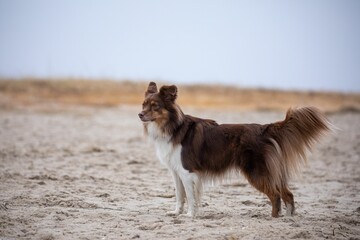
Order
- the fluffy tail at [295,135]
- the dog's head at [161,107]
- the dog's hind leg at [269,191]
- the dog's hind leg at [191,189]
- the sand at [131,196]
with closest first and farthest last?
the sand at [131,196], the dog's hind leg at [269,191], the fluffy tail at [295,135], the dog's hind leg at [191,189], the dog's head at [161,107]

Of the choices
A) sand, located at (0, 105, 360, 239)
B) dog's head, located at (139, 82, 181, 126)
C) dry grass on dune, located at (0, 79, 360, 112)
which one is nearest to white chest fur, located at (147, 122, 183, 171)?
dog's head, located at (139, 82, 181, 126)

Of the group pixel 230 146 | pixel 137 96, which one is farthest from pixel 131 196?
pixel 137 96

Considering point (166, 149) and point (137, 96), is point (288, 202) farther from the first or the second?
point (137, 96)

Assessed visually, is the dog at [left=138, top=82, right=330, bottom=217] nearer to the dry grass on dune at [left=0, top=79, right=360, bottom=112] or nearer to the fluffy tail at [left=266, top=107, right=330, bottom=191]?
the fluffy tail at [left=266, top=107, right=330, bottom=191]

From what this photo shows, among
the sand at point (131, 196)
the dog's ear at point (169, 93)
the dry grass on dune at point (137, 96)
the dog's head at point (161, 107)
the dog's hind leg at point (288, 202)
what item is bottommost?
the sand at point (131, 196)

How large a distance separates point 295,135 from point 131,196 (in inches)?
111

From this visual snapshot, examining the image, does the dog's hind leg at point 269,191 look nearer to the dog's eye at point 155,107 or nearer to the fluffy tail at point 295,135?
the fluffy tail at point 295,135

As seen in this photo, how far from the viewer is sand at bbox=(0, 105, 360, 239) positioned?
20.3 feet

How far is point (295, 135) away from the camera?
6.96 meters

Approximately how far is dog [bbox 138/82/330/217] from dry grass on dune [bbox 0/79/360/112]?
1649cm

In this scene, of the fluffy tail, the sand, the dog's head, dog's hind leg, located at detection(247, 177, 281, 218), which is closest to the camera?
the sand

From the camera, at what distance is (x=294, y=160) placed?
698 centimetres

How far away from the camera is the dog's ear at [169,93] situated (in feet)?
23.8

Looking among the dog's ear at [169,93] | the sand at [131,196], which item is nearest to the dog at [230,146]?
the dog's ear at [169,93]
